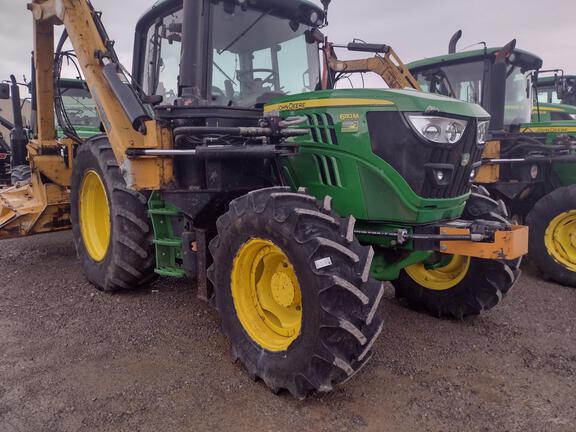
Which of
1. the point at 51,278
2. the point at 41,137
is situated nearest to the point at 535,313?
the point at 51,278

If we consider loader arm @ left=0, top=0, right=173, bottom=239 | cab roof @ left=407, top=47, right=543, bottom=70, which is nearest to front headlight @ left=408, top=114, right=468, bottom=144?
loader arm @ left=0, top=0, right=173, bottom=239

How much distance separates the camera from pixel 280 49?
4258mm

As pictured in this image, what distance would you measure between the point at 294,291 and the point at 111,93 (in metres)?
2.43

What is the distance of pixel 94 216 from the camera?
5148mm

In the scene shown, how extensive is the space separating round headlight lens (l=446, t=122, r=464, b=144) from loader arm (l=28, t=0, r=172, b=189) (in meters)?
2.07

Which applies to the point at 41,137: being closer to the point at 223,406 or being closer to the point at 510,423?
the point at 223,406

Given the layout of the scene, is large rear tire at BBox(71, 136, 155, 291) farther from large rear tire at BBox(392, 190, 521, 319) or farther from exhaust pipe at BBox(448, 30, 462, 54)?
exhaust pipe at BBox(448, 30, 462, 54)

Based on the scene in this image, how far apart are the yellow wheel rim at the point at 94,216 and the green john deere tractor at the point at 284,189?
0.98 feet

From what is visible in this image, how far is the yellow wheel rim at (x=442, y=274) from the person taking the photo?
164 inches

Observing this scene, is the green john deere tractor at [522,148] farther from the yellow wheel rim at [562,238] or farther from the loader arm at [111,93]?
the loader arm at [111,93]

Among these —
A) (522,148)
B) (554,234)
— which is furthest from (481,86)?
(554,234)

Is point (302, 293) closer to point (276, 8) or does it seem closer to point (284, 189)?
point (284, 189)

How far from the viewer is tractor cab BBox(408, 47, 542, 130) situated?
22.3 ft

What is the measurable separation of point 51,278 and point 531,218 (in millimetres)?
5500
